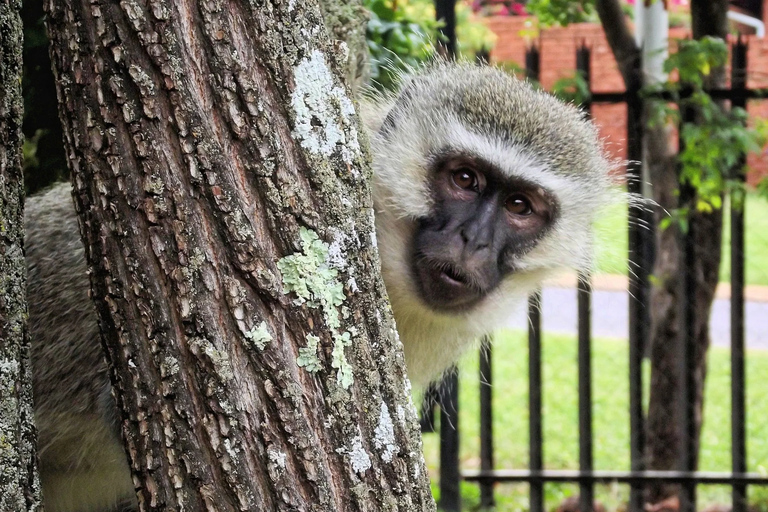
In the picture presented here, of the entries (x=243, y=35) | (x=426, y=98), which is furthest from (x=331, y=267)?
(x=426, y=98)

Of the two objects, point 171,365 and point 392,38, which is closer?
point 171,365

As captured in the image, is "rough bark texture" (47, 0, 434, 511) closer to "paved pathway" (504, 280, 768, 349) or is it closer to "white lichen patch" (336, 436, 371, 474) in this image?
"white lichen patch" (336, 436, 371, 474)

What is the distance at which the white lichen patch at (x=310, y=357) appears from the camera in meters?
1.45

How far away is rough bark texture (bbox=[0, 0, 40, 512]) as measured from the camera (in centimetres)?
152

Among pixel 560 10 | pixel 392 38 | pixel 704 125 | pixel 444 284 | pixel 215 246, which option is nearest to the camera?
pixel 215 246

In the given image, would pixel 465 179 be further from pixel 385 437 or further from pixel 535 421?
pixel 535 421

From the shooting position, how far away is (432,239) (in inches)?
100

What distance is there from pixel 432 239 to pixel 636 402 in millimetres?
2772

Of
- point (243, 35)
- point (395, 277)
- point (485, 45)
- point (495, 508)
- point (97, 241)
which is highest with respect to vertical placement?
point (485, 45)

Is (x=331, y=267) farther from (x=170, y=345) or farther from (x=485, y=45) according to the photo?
(x=485, y=45)

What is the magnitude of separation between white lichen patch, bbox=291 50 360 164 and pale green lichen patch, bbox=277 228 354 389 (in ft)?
0.52

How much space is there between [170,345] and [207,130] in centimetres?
36

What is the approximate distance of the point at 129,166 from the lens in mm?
1393

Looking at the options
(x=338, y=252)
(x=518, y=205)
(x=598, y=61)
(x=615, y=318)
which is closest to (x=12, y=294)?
(x=338, y=252)
